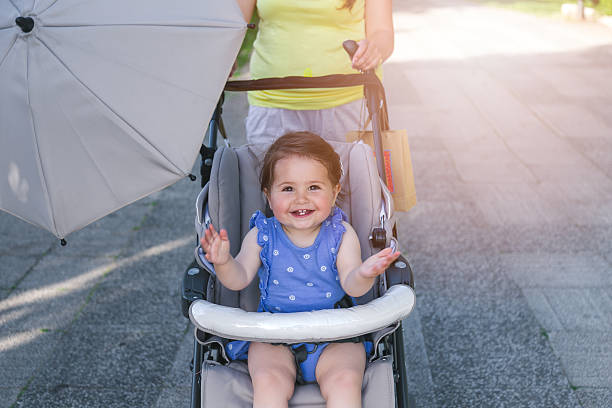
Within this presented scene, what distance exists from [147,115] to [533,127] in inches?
201

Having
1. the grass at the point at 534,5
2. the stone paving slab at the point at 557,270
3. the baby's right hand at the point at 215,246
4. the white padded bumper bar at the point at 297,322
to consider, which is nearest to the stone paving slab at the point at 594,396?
the stone paving slab at the point at 557,270

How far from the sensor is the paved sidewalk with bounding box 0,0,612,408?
9.54ft

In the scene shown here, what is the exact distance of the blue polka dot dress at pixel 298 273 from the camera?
2.09 metres

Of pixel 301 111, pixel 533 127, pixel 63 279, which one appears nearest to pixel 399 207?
pixel 301 111

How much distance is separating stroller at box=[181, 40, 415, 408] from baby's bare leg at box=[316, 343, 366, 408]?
41mm

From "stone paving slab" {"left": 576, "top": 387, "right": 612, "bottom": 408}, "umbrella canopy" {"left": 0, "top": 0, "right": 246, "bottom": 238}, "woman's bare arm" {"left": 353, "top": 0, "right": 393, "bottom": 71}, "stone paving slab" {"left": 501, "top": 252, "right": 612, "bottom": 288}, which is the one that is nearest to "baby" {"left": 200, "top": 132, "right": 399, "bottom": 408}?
"umbrella canopy" {"left": 0, "top": 0, "right": 246, "bottom": 238}

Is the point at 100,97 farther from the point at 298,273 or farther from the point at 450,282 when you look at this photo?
the point at 450,282

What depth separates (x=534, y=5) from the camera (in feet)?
46.4

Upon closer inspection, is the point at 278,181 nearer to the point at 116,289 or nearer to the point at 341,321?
the point at 341,321

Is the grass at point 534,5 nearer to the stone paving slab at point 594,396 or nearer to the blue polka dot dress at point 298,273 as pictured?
the stone paving slab at point 594,396

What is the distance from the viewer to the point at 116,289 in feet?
12.1

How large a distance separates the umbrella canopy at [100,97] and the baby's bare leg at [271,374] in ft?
2.09

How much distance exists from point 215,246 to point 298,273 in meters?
0.36

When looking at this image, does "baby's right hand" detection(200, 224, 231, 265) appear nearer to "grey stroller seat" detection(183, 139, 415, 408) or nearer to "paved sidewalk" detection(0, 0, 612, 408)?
"grey stroller seat" detection(183, 139, 415, 408)
